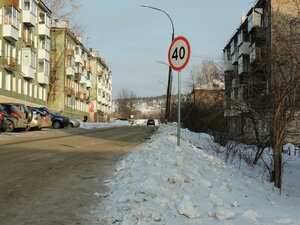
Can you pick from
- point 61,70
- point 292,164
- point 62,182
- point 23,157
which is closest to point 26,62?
point 61,70

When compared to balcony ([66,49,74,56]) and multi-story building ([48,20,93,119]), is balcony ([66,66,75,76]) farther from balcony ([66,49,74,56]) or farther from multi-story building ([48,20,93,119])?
balcony ([66,49,74,56])

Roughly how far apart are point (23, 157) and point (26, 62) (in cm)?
4325

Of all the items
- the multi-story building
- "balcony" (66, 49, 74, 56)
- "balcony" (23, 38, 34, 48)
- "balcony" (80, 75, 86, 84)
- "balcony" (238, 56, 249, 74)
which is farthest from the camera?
"balcony" (80, 75, 86, 84)

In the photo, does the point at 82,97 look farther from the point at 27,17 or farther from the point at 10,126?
the point at 10,126

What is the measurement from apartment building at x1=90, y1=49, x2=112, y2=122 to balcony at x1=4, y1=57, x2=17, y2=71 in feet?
163

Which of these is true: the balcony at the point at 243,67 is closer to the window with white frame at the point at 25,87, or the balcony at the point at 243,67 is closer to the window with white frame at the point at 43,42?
the window with white frame at the point at 25,87

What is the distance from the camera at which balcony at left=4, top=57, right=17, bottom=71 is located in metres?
47.1

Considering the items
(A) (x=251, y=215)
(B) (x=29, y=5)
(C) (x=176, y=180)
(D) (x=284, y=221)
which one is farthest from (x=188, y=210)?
(B) (x=29, y=5)

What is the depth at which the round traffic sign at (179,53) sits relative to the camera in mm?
10547

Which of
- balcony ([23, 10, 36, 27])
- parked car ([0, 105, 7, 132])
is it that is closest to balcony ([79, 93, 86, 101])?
balcony ([23, 10, 36, 27])

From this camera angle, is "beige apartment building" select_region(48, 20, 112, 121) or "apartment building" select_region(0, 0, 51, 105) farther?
"beige apartment building" select_region(48, 20, 112, 121)

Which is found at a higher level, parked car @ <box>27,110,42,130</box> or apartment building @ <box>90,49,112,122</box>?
apartment building @ <box>90,49,112,122</box>

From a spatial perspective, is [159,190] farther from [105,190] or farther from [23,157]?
[23,157]

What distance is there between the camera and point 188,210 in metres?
6.04
